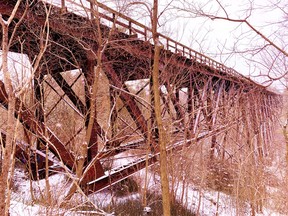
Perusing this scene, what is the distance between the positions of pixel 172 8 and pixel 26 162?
3.68m

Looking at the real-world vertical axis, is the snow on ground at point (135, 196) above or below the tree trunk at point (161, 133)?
below

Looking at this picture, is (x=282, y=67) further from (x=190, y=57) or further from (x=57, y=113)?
(x=57, y=113)

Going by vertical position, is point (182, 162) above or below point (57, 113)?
below

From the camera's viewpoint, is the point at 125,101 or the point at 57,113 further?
the point at 57,113

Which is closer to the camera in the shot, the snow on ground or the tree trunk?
the tree trunk

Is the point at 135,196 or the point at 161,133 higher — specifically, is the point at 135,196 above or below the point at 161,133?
below

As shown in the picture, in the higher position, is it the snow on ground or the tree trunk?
the tree trunk

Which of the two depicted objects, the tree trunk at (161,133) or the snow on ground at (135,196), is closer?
the tree trunk at (161,133)

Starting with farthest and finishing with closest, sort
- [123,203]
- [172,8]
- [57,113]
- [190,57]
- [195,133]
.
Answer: [57,113], [190,57], [195,133], [123,203], [172,8]

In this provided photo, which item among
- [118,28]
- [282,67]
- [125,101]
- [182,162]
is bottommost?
[182,162]

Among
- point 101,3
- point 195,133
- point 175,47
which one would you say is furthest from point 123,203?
point 101,3

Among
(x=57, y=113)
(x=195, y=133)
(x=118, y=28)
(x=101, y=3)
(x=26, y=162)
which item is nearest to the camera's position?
(x=101, y=3)

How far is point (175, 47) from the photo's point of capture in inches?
299

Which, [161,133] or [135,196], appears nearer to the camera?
[161,133]
